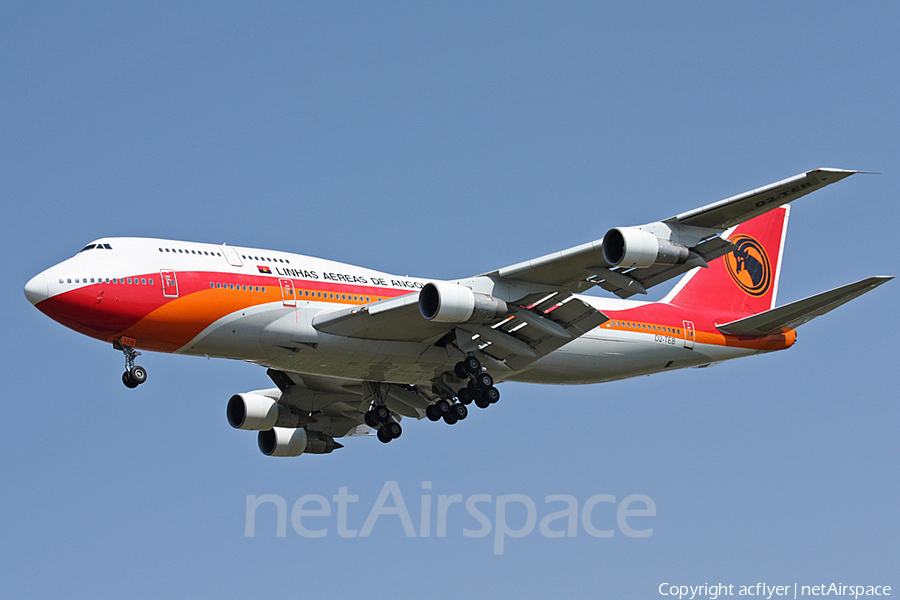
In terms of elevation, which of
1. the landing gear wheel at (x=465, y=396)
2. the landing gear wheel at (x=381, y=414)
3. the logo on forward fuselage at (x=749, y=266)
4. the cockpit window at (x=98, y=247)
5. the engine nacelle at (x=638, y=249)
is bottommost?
the landing gear wheel at (x=381, y=414)

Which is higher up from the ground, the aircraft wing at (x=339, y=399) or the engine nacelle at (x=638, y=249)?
the engine nacelle at (x=638, y=249)

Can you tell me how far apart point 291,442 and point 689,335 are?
13978 millimetres

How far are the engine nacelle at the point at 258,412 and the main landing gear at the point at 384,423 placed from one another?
3.13 m

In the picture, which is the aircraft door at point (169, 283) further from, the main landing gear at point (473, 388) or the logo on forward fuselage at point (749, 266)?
the logo on forward fuselage at point (749, 266)

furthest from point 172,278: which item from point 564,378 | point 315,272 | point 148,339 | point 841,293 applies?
point 841,293

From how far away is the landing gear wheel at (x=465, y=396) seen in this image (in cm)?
3250

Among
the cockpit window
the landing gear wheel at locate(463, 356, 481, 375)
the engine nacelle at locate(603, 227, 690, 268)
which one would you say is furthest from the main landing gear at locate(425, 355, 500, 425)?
the cockpit window

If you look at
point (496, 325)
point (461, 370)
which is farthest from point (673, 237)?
point (461, 370)

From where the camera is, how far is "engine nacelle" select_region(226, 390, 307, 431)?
35.8m

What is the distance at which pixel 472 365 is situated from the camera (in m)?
32.0

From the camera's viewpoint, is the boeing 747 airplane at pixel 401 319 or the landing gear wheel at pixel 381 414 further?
the landing gear wheel at pixel 381 414

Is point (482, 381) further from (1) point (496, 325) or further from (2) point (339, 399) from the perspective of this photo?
(2) point (339, 399)

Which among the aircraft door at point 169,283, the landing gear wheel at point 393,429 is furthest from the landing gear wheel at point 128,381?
the landing gear wheel at point 393,429

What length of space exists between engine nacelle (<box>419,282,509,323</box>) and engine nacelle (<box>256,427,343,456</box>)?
1025 centimetres
